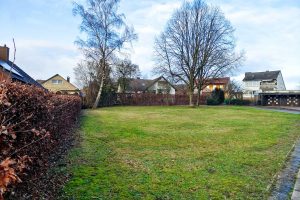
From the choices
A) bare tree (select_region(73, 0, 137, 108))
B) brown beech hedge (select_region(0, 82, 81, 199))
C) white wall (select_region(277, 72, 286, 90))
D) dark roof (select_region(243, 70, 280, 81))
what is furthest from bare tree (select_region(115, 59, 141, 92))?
white wall (select_region(277, 72, 286, 90))

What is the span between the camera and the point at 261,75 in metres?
73.3

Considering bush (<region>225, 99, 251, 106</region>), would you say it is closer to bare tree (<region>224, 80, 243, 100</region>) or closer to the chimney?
bare tree (<region>224, 80, 243, 100</region>)

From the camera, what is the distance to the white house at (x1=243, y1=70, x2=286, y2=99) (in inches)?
2749

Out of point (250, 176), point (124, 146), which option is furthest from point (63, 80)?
point (250, 176)

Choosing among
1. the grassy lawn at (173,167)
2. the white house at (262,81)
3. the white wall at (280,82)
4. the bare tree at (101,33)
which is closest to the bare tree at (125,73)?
the bare tree at (101,33)

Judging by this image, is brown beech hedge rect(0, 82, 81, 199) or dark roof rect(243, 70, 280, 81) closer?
brown beech hedge rect(0, 82, 81, 199)

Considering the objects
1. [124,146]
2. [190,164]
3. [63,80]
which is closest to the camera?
[190,164]

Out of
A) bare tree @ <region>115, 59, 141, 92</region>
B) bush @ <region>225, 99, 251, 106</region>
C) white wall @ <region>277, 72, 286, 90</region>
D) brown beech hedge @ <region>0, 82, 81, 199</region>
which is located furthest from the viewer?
white wall @ <region>277, 72, 286, 90</region>

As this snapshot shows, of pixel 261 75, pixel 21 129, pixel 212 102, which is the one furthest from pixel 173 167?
pixel 261 75

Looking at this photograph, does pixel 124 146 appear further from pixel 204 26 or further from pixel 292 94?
pixel 292 94

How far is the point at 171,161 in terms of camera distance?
741cm

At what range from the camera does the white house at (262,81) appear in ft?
229

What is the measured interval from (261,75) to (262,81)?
2090 millimetres

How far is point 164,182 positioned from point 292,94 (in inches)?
1946
